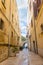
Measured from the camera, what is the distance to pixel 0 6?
25.5ft

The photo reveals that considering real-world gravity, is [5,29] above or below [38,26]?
below

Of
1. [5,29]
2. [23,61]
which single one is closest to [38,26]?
[5,29]

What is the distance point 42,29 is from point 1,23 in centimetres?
378

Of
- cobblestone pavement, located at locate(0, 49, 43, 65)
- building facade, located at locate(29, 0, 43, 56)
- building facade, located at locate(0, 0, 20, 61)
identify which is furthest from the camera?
building facade, located at locate(29, 0, 43, 56)

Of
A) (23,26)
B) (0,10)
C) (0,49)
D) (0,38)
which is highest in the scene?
(23,26)

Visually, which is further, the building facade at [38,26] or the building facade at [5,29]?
the building facade at [38,26]

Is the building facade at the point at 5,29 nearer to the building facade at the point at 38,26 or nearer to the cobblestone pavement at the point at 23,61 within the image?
the cobblestone pavement at the point at 23,61

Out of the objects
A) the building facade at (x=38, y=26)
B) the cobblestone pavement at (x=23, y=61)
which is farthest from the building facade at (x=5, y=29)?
the building facade at (x=38, y=26)

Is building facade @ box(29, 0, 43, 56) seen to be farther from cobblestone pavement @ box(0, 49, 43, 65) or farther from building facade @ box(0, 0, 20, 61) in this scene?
building facade @ box(0, 0, 20, 61)

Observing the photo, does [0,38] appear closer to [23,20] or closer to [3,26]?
[3,26]

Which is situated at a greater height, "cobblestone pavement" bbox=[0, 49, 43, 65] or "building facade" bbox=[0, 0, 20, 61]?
"building facade" bbox=[0, 0, 20, 61]

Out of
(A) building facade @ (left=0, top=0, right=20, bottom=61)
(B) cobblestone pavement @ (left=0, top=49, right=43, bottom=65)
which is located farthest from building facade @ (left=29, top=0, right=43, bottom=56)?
(A) building facade @ (left=0, top=0, right=20, bottom=61)

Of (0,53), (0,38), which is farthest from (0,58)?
(0,38)

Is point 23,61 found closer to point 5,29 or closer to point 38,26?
point 5,29
